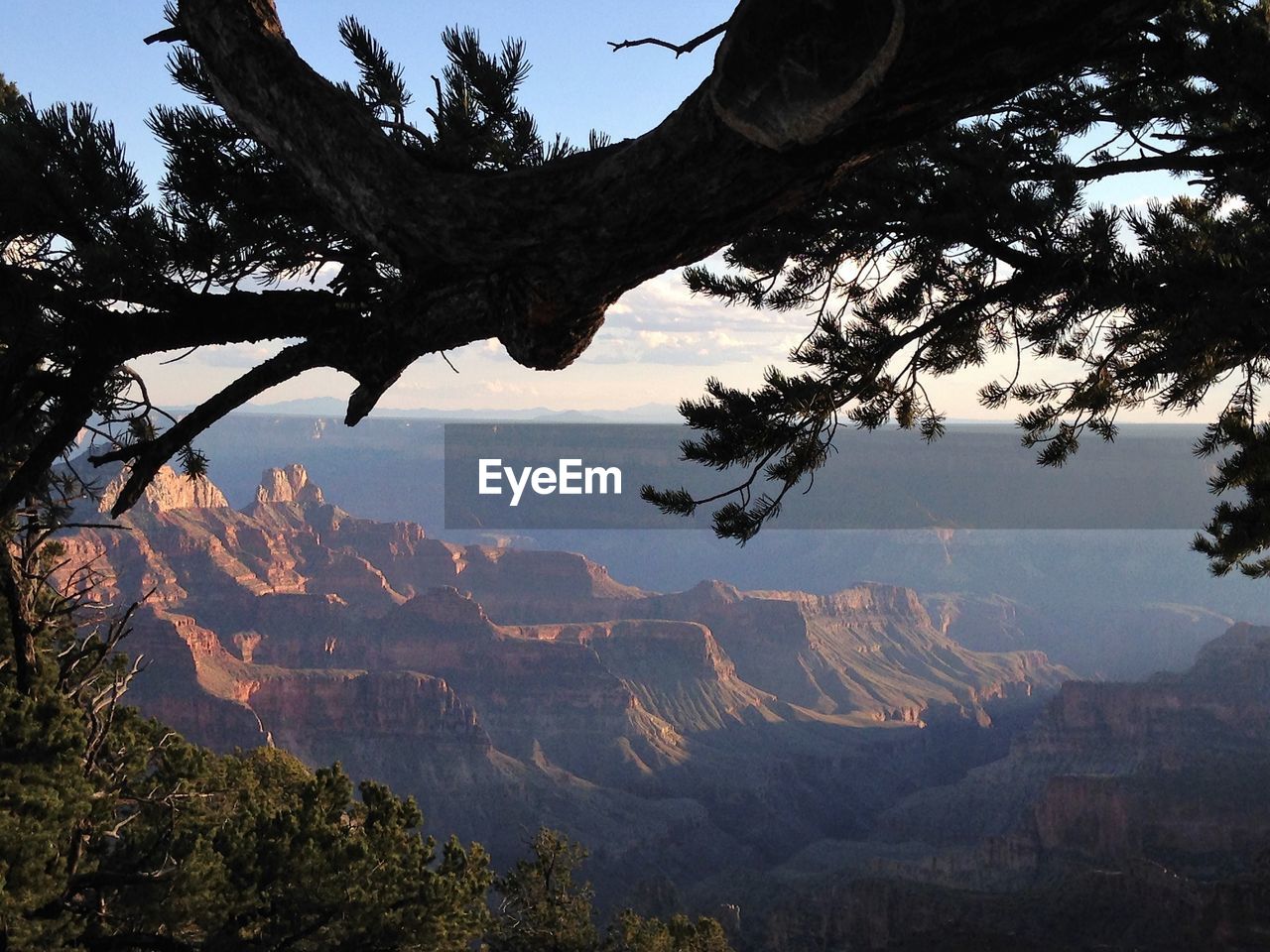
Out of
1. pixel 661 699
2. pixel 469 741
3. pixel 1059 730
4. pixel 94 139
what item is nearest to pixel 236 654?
pixel 469 741

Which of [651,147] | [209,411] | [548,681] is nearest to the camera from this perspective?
[651,147]

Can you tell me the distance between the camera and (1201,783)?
53.2 m

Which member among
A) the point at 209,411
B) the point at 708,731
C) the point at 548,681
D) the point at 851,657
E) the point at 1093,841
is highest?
the point at 209,411

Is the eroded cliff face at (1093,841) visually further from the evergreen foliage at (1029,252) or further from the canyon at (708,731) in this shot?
the evergreen foliage at (1029,252)

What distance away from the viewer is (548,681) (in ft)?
279

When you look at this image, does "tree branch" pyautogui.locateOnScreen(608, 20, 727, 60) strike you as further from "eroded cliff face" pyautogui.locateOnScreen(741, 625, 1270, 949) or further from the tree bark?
"eroded cliff face" pyautogui.locateOnScreen(741, 625, 1270, 949)

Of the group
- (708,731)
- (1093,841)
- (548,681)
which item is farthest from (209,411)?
(708,731)

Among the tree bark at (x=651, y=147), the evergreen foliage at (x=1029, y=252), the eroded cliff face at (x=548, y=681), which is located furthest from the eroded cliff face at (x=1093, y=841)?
the tree bark at (x=651, y=147)

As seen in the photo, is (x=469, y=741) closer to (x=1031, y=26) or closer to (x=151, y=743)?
(x=151, y=743)

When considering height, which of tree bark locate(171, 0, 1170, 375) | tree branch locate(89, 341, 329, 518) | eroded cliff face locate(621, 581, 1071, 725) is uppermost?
tree bark locate(171, 0, 1170, 375)

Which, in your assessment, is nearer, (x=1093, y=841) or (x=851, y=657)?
(x=1093, y=841)

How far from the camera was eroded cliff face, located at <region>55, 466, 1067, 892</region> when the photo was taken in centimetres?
6844

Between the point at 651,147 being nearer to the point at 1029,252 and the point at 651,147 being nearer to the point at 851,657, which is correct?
the point at 1029,252

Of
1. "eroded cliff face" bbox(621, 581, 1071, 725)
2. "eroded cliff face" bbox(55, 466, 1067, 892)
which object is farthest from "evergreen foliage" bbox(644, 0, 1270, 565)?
"eroded cliff face" bbox(621, 581, 1071, 725)
